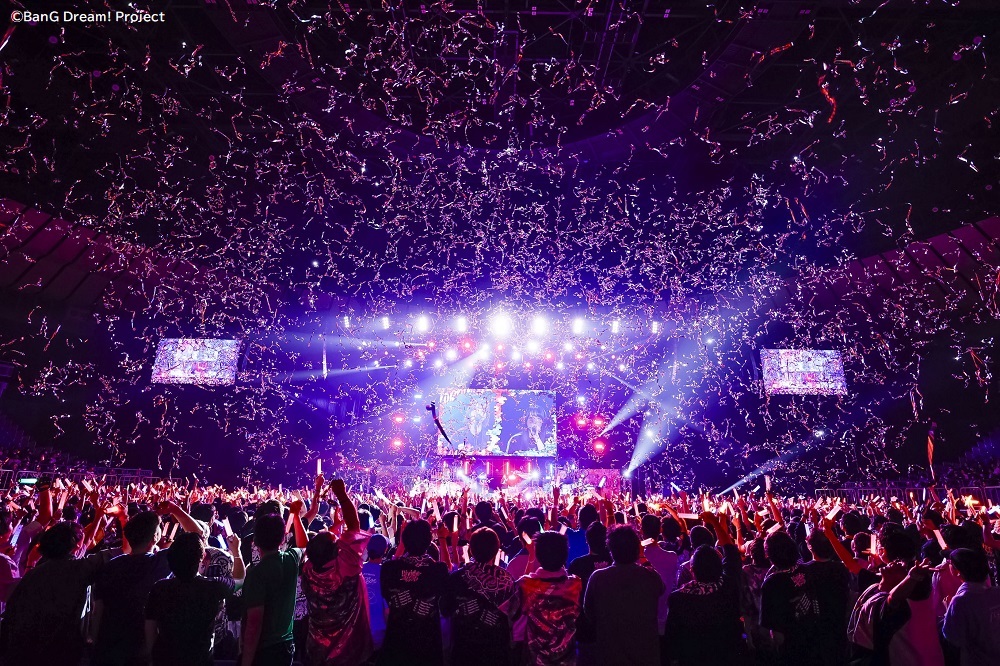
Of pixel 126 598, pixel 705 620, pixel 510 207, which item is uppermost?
pixel 510 207

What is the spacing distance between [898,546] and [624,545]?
144cm

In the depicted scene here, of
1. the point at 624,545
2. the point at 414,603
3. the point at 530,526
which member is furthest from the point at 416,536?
the point at 530,526

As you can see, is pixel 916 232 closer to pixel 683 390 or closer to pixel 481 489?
pixel 683 390

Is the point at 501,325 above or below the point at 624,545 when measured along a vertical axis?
above

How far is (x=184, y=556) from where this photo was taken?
8.81ft

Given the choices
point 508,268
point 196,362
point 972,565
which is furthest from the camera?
point 196,362

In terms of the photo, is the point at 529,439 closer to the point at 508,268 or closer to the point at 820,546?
the point at 508,268

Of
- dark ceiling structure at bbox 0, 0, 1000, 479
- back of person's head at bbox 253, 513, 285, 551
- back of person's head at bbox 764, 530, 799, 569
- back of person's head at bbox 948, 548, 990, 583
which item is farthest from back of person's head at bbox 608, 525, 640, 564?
dark ceiling structure at bbox 0, 0, 1000, 479

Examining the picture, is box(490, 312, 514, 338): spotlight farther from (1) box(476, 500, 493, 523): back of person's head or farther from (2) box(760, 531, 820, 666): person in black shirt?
(2) box(760, 531, 820, 666): person in black shirt

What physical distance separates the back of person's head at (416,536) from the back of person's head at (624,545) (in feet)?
3.13

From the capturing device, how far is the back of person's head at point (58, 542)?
9.36 feet

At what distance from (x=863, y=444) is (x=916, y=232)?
24.1 feet

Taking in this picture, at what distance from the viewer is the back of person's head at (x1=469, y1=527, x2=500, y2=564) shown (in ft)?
9.82

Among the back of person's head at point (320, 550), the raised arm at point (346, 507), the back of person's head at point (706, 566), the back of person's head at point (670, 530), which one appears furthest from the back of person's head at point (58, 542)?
the back of person's head at point (670, 530)
